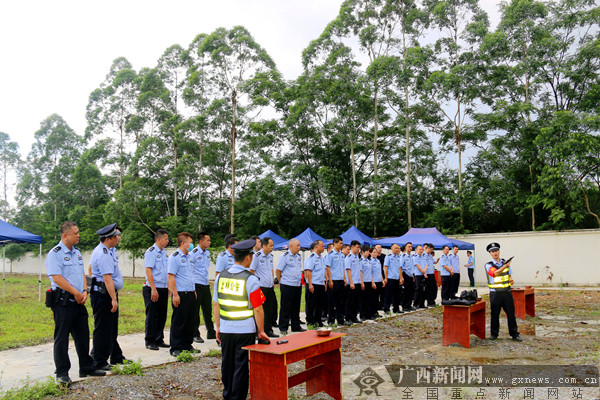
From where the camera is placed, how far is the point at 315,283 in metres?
8.63

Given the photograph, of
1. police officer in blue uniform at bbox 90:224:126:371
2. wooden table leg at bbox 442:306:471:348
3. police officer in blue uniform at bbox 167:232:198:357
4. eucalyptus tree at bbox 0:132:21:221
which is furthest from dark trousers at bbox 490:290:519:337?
eucalyptus tree at bbox 0:132:21:221

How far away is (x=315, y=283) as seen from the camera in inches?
340

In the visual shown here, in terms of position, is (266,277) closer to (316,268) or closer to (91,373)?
(316,268)

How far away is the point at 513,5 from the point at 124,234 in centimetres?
2619

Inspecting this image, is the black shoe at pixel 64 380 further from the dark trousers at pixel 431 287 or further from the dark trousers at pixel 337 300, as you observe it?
the dark trousers at pixel 431 287

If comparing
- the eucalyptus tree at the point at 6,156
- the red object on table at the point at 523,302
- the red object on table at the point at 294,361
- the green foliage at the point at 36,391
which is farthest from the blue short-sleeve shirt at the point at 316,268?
the eucalyptus tree at the point at 6,156

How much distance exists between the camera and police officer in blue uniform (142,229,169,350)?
648 centimetres

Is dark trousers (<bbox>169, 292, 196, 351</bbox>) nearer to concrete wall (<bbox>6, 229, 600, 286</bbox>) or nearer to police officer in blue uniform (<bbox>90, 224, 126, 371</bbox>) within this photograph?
police officer in blue uniform (<bbox>90, 224, 126, 371</bbox>)

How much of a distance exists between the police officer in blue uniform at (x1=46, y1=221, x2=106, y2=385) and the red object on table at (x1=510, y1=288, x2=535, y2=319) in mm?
8935

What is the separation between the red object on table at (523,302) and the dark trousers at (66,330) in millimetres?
9035

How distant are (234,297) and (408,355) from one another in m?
3.63

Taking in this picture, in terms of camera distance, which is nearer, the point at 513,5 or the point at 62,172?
the point at 513,5

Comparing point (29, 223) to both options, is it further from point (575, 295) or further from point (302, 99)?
point (575, 295)

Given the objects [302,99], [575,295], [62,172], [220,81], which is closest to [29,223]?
[62,172]
